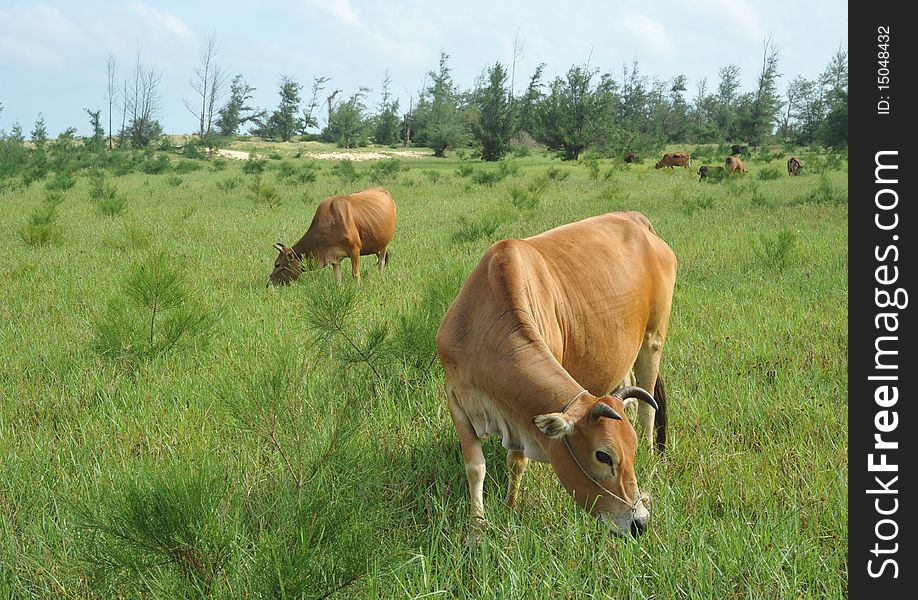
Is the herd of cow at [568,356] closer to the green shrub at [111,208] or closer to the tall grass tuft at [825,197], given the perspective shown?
the tall grass tuft at [825,197]

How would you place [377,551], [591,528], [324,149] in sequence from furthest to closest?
[324,149]
[591,528]
[377,551]

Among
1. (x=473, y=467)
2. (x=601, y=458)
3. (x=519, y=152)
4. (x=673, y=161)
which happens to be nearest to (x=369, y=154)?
(x=519, y=152)

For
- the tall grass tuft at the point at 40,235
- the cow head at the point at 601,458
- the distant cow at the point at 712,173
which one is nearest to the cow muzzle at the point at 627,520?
the cow head at the point at 601,458

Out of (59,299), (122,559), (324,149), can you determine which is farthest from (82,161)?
(122,559)

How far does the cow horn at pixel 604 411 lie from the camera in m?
2.00

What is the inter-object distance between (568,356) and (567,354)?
12 mm

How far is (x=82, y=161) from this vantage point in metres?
29.2

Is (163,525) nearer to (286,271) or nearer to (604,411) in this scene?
(604,411)

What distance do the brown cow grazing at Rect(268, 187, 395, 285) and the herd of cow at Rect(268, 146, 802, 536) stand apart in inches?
175

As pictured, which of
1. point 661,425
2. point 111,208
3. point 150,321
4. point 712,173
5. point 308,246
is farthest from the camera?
point 712,173

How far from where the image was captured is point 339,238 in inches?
318

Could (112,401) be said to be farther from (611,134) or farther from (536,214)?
(611,134)

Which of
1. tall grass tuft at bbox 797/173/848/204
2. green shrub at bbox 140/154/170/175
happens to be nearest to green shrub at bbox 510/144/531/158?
green shrub at bbox 140/154/170/175
